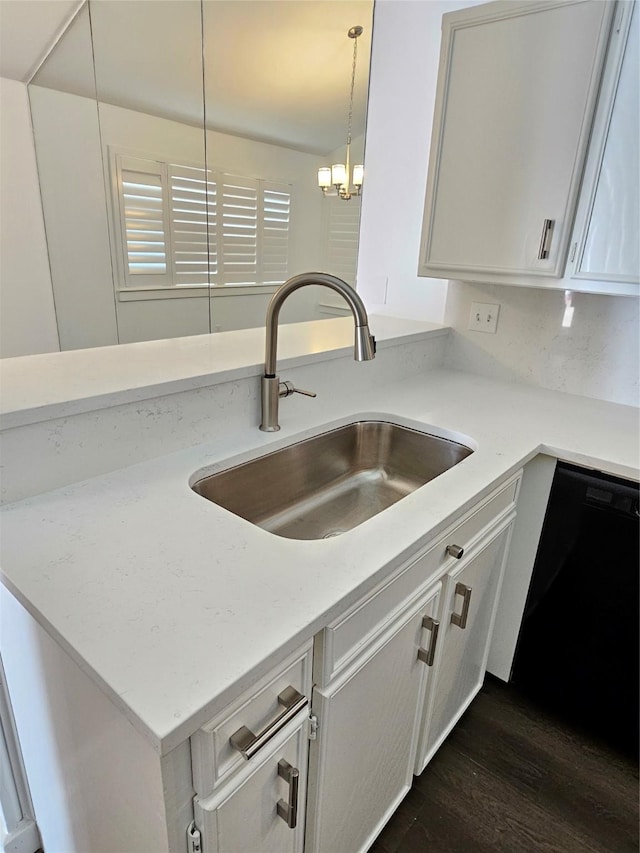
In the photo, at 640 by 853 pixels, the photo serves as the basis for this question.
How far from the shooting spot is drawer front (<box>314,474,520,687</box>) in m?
0.79

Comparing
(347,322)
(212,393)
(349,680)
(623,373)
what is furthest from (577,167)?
(349,680)

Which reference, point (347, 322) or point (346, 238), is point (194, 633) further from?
point (346, 238)

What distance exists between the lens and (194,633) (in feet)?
2.16

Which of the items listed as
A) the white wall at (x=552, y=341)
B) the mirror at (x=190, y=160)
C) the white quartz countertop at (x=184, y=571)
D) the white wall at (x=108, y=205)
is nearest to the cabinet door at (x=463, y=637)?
the white quartz countertop at (x=184, y=571)

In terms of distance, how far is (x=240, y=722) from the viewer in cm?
66

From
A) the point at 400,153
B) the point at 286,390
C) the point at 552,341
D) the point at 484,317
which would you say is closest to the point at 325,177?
the point at 400,153

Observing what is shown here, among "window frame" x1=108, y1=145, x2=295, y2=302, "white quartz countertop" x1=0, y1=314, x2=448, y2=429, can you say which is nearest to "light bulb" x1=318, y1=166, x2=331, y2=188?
"window frame" x1=108, y1=145, x2=295, y2=302

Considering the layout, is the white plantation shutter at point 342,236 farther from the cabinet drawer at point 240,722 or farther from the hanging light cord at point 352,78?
the cabinet drawer at point 240,722

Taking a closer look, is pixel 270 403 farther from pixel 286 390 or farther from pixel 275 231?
pixel 275 231

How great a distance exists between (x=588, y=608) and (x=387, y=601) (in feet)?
2.60

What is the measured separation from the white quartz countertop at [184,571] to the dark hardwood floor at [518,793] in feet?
2.85

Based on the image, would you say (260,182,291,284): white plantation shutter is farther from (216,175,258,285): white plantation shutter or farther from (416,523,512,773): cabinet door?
(416,523,512,773): cabinet door

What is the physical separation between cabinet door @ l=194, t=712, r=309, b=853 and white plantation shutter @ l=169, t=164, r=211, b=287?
11.3 feet

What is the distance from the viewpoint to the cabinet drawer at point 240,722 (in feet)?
2.03
